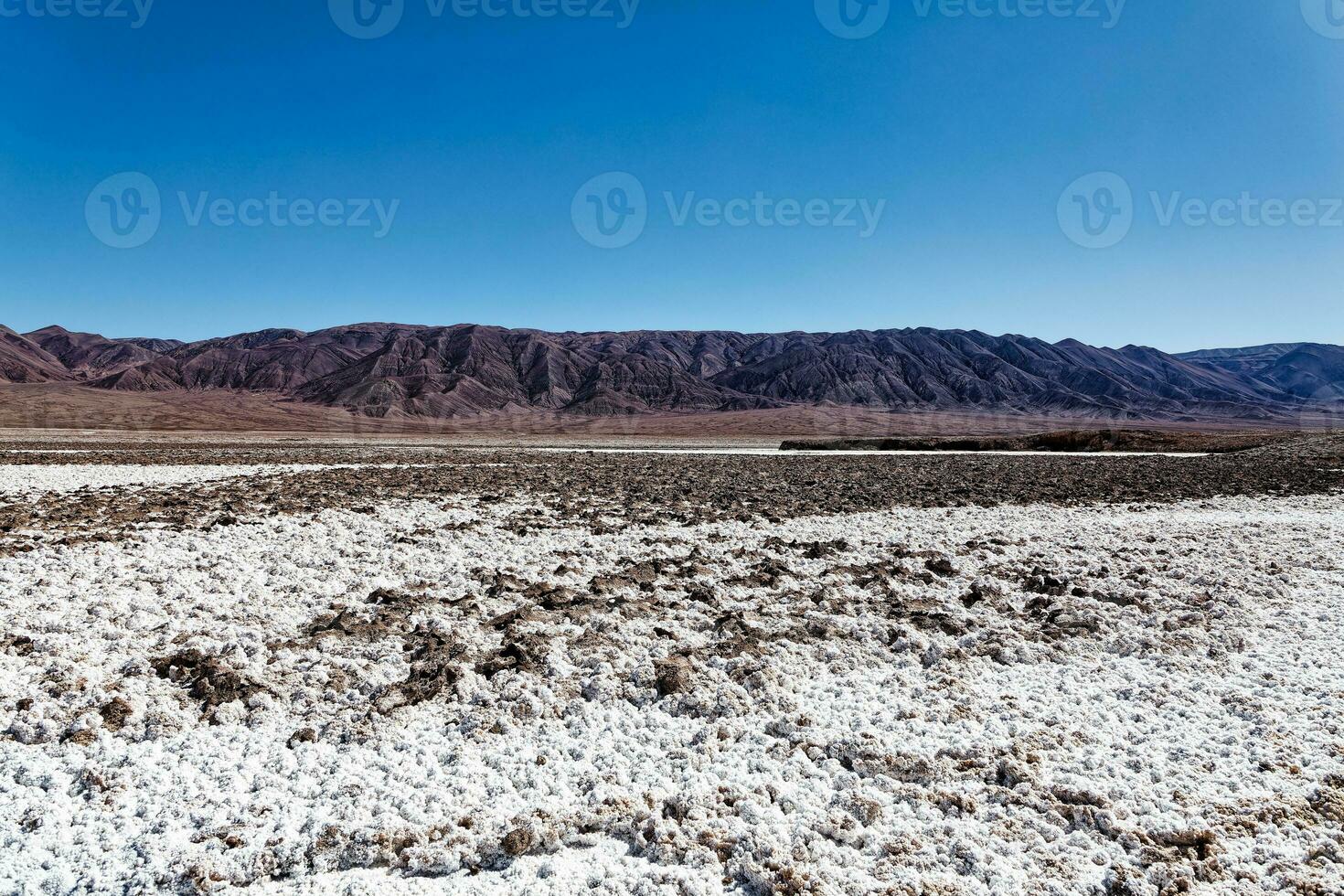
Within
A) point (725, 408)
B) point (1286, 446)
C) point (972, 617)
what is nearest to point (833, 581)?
point (972, 617)

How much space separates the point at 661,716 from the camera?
513 centimetres

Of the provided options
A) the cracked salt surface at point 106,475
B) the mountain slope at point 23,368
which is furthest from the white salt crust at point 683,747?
the mountain slope at point 23,368

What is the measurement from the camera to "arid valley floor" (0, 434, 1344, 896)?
359 centimetres

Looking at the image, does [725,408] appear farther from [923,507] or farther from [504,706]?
[504,706]

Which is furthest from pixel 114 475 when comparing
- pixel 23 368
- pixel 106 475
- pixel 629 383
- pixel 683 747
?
pixel 23 368

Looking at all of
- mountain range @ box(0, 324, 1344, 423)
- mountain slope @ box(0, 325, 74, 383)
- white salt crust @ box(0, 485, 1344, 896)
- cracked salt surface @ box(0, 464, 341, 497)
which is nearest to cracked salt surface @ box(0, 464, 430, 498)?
cracked salt surface @ box(0, 464, 341, 497)

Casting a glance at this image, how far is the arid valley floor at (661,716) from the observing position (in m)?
3.59

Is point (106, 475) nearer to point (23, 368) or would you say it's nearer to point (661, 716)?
point (661, 716)

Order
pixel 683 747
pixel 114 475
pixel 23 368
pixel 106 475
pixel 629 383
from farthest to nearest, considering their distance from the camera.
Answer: pixel 23 368, pixel 629 383, pixel 114 475, pixel 106 475, pixel 683 747

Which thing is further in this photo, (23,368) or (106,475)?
(23,368)

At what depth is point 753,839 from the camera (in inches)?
146

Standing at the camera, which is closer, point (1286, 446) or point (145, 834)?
point (145, 834)

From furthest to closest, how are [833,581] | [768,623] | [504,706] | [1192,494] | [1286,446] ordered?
[1286,446]
[1192,494]
[833,581]
[768,623]
[504,706]

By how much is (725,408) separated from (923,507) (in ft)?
481
